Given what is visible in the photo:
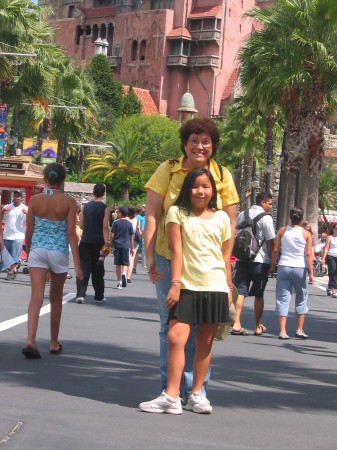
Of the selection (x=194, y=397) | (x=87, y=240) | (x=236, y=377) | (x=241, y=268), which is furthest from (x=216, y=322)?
(x=87, y=240)

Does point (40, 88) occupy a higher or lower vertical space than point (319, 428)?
higher

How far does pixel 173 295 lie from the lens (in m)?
7.46

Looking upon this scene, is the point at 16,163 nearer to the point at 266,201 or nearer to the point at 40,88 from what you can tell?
the point at 40,88

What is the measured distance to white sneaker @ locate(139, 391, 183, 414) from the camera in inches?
295

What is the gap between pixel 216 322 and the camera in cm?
755

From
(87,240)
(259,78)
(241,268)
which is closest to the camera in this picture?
(241,268)

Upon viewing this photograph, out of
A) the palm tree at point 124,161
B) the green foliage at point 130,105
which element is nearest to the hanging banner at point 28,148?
the palm tree at point 124,161

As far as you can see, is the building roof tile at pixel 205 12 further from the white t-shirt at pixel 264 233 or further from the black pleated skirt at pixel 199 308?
the black pleated skirt at pixel 199 308

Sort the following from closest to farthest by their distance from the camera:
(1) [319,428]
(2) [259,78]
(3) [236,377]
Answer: (1) [319,428] → (3) [236,377] → (2) [259,78]

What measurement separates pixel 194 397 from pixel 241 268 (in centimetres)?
692

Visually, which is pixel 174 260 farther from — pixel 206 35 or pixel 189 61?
pixel 189 61

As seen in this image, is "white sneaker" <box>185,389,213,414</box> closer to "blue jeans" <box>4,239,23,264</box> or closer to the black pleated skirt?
the black pleated skirt

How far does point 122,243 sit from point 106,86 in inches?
3681

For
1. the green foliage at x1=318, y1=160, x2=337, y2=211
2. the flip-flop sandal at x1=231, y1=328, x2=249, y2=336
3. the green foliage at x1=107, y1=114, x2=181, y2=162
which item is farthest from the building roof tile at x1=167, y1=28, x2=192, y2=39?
the flip-flop sandal at x1=231, y1=328, x2=249, y2=336
